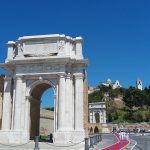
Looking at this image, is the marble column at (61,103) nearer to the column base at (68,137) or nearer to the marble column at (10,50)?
the column base at (68,137)

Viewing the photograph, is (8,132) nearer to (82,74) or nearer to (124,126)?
(82,74)

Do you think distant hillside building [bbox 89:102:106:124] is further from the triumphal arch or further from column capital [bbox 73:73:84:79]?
column capital [bbox 73:73:84:79]

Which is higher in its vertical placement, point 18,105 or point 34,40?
point 34,40

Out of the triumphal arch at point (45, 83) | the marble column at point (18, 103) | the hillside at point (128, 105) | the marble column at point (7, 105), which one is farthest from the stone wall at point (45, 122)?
the hillside at point (128, 105)

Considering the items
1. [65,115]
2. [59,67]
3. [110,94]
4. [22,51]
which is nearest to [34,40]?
[22,51]

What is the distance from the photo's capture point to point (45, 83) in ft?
88.9

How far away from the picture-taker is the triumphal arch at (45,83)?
25.2m

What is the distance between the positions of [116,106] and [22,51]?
261 ft

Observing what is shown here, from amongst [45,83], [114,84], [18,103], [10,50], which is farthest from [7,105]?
[114,84]

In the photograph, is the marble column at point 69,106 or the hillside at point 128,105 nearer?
the marble column at point 69,106

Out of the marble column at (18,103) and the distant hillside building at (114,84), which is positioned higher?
the distant hillside building at (114,84)

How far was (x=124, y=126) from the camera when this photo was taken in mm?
81250

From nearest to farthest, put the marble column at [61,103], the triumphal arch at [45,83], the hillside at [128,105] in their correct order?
the marble column at [61,103] < the triumphal arch at [45,83] < the hillside at [128,105]

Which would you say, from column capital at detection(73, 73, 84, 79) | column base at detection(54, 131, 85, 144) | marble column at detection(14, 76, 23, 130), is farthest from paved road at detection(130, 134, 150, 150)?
marble column at detection(14, 76, 23, 130)
